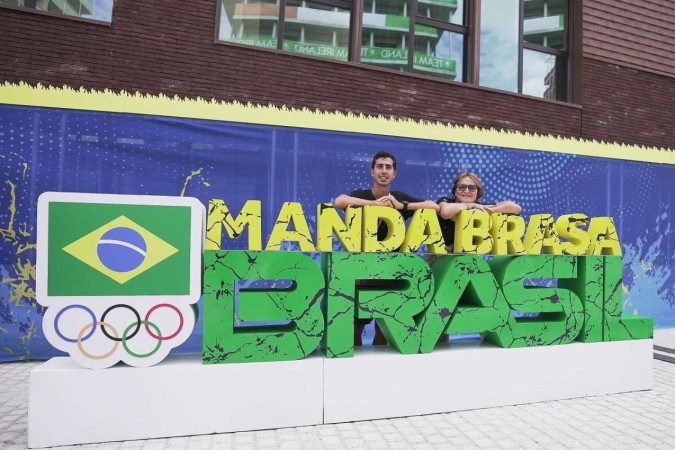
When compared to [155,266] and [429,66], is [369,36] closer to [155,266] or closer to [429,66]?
[429,66]

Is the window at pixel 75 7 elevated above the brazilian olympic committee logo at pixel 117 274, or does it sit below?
above

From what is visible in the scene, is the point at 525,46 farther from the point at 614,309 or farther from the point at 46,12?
the point at 46,12

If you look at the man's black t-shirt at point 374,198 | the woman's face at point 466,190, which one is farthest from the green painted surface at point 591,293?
the man's black t-shirt at point 374,198

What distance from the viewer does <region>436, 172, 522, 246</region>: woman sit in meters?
4.08

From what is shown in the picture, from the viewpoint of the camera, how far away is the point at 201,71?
236 inches

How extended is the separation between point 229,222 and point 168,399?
4.11 feet

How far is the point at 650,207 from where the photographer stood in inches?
304

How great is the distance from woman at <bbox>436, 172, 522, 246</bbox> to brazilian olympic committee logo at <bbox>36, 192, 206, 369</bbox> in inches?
80.5

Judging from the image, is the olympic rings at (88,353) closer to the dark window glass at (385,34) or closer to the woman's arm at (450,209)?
the woman's arm at (450,209)

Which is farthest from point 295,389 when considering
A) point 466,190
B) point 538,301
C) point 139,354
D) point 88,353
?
point 466,190

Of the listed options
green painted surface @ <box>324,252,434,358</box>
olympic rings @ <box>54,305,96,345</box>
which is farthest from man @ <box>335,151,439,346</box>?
olympic rings @ <box>54,305,96,345</box>

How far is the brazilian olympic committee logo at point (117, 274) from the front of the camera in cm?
307

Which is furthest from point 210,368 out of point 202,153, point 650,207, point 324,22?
point 650,207

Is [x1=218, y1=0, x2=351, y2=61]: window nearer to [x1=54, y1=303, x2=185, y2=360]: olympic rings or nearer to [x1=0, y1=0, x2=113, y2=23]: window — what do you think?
[x1=0, y1=0, x2=113, y2=23]: window
